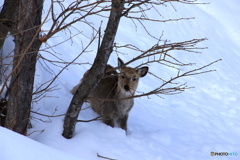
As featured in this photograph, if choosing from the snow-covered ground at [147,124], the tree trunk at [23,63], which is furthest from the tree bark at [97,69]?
the tree trunk at [23,63]

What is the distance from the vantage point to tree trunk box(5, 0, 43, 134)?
153 inches

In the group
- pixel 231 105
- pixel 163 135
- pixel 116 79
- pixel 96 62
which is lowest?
pixel 231 105

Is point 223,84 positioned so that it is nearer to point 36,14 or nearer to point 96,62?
point 96,62

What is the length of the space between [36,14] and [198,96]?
21.1 feet

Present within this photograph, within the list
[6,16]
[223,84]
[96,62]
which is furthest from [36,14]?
[223,84]

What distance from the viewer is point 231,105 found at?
9.12 meters

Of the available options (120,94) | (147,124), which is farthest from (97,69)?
(147,124)

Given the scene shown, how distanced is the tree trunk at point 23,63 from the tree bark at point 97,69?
635mm

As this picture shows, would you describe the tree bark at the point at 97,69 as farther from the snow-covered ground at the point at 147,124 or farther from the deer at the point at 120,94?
the deer at the point at 120,94

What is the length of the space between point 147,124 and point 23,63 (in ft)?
11.3

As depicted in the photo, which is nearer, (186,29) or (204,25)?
(186,29)

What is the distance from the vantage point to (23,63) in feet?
13.0

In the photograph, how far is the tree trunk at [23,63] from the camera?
12.7ft

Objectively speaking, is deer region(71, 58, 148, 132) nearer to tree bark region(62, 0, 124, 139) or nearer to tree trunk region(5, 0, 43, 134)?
tree bark region(62, 0, 124, 139)
